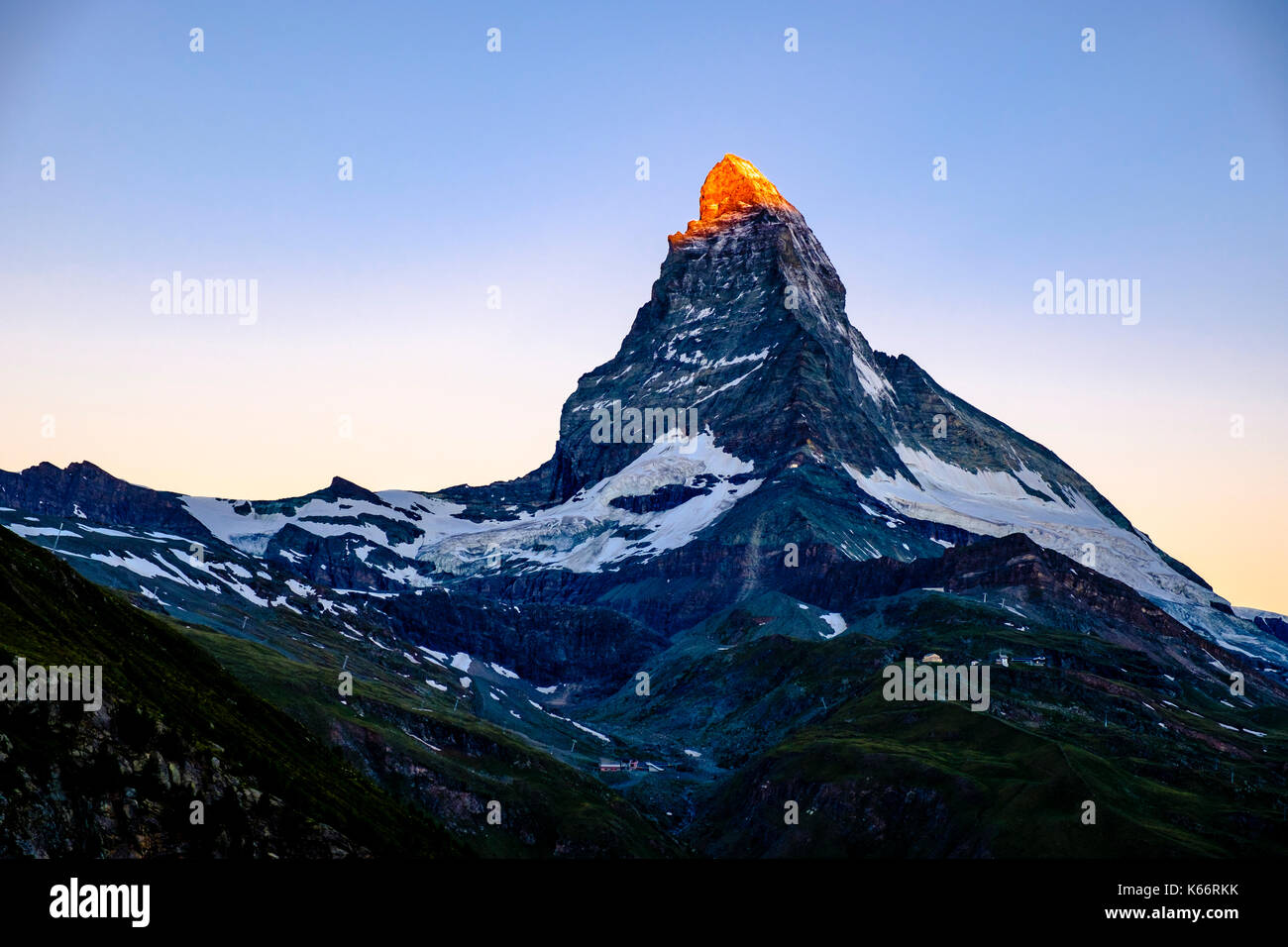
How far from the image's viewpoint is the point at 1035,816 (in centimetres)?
17675

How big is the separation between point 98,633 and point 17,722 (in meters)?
35.8

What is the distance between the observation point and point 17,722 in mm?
91000

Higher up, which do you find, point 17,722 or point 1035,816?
point 17,722
